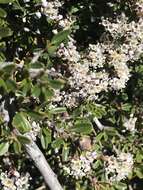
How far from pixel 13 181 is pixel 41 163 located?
156mm

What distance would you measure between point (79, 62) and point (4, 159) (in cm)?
50

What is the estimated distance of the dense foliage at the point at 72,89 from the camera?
5.82 feet

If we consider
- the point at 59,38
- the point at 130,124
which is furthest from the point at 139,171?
the point at 59,38

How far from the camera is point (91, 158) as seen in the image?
2.07 m

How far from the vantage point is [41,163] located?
6.37 feet

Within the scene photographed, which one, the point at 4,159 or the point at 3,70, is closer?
the point at 3,70

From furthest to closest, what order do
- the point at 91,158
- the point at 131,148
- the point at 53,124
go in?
the point at 131,148, the point at 91,158, the point at 53,124

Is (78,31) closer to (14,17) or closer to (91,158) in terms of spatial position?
(14,17)

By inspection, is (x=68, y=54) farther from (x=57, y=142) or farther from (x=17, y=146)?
(x=17, y=146)

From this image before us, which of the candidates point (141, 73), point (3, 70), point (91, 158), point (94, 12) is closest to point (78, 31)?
point (94, 12)

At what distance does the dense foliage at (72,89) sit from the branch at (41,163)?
4 cm

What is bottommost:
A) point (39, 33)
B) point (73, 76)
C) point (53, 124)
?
point (53, 124)

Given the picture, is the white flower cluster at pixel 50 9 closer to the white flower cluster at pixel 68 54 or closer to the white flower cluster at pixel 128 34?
the white flower cluster at pixel 68 54

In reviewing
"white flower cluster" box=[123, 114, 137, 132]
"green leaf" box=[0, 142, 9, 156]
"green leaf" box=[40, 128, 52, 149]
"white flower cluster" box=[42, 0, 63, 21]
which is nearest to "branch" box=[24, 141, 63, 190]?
"green leaf" box=[40, 128, 52, 149]
